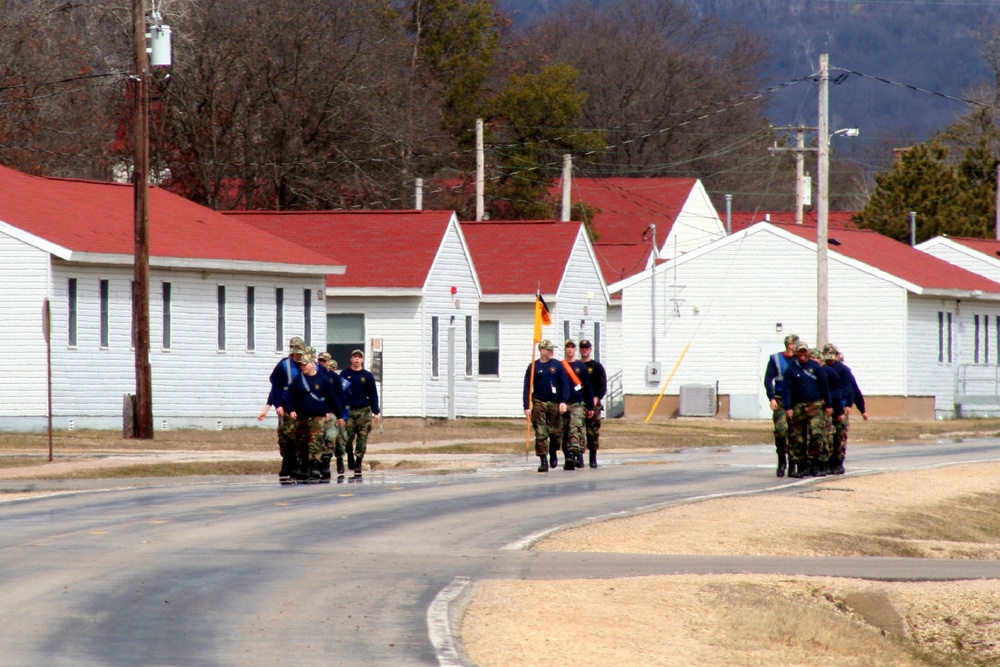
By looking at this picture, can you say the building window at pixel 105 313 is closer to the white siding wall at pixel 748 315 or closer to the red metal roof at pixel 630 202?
the white siding wall at pixel 748 315

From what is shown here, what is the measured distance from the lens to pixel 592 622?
36.3 feet

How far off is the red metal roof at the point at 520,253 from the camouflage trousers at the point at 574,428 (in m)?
19.2

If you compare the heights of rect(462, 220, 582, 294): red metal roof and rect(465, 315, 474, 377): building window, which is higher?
rect(462, 220, 582, 294): red metal roof

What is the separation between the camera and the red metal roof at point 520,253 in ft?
148

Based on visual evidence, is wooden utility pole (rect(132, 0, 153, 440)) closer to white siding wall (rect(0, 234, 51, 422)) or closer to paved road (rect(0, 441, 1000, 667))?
white siding wall (rect(0, 234, 51, 422))

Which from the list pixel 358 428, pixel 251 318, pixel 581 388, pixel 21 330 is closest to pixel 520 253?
pixel 251 318

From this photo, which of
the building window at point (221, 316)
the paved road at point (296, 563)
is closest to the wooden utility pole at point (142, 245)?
the building window at point (221, 316)

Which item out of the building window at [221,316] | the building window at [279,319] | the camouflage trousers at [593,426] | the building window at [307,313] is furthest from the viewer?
the building window at [307,313]

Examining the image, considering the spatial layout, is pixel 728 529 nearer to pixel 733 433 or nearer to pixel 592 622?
pixel 592 622

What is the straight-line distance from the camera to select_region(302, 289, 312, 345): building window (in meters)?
37.8

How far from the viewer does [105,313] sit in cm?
3334

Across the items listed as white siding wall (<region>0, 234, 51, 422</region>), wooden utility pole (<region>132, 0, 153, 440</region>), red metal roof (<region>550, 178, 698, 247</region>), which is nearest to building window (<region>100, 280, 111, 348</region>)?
white siding wall (<region>0, 234, 51, 422</region>)

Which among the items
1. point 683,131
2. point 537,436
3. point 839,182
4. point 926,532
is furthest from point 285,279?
point 839,182

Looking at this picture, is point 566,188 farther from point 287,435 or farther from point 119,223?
point 287,435
